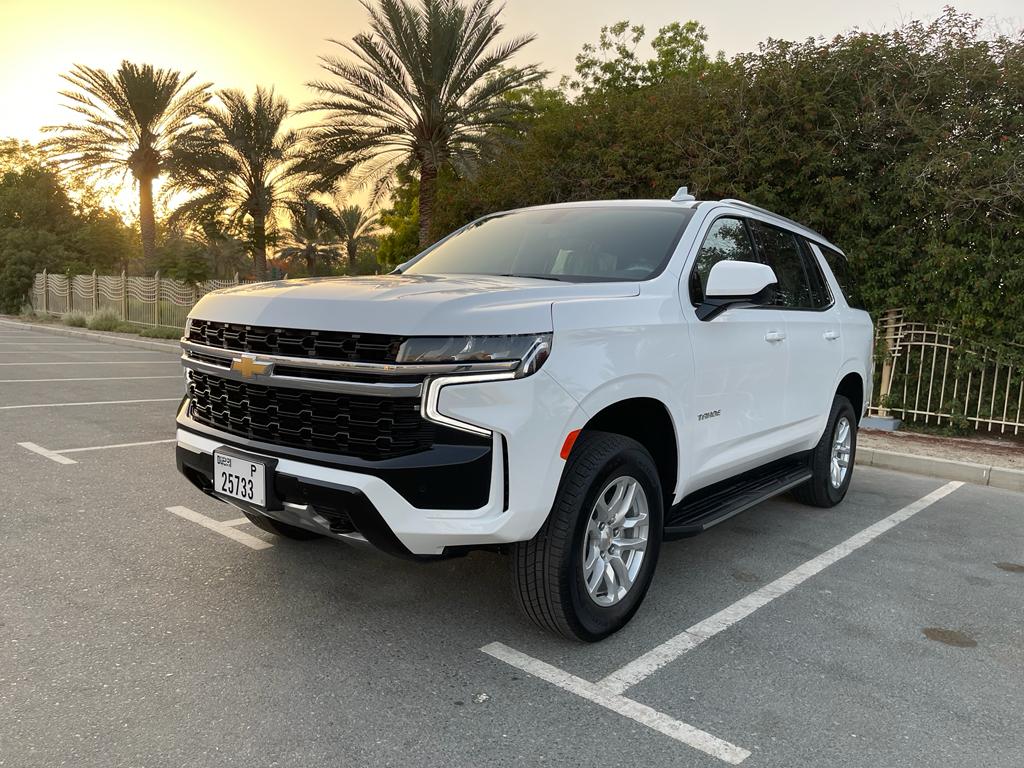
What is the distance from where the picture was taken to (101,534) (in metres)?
4.48

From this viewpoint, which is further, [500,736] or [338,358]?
[338,358]

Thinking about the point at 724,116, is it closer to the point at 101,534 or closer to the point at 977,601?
the point at 977,601

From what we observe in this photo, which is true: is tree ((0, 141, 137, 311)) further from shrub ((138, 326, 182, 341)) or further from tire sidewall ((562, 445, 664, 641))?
tire sidewall ((562, 445, 664, 641))

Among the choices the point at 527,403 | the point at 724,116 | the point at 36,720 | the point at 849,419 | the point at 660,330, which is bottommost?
the point at 36,720

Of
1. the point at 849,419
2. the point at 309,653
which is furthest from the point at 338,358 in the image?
the point at 849,419

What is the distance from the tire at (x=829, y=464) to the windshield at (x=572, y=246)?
211cm

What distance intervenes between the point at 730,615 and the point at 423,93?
52.7 feet

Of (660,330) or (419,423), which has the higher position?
(660,330)

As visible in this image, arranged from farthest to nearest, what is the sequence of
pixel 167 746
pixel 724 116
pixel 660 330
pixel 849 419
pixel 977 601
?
pixel 724 116
pixel 849 419
pixel 977 601
pixel 660 330
pixel 167 746

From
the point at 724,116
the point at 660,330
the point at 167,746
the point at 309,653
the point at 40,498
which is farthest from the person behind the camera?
the point at 724,116

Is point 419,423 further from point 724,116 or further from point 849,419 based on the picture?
point 724,116

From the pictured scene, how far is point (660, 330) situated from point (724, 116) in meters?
7.30

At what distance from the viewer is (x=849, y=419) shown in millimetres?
5715

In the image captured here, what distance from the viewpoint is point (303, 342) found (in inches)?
118
